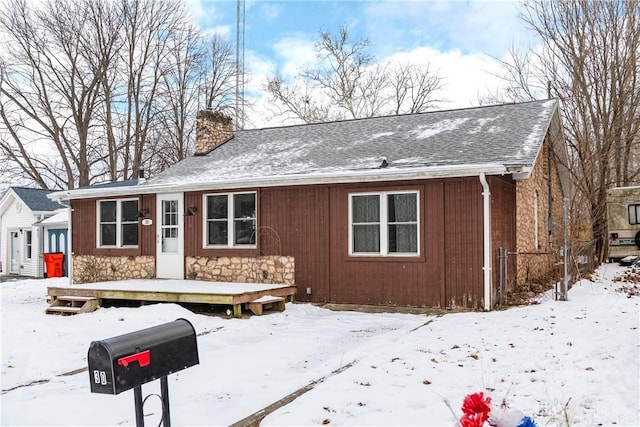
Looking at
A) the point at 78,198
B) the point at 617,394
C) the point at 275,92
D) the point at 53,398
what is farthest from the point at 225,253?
the point at 275,92

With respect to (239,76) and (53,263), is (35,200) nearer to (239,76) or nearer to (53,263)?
(53,263)

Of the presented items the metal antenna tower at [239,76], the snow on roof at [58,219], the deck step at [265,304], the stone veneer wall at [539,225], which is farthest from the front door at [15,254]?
the stone veneer wall at [539,225]

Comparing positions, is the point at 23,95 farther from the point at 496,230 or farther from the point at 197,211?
the point at 496,230

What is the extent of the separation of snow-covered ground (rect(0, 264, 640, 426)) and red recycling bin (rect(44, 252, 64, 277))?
11.6 metres

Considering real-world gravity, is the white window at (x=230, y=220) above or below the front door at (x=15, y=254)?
above

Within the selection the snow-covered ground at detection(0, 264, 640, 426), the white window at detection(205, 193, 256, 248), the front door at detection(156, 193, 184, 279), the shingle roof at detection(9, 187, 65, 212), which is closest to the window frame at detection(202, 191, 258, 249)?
the white window at detection(205, 193, 256, 248)

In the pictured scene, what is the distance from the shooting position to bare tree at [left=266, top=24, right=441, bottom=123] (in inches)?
1218

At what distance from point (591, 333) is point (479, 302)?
2.56 meters

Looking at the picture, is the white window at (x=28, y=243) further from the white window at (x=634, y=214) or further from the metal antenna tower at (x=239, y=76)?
the white window at (x=634, y=214)

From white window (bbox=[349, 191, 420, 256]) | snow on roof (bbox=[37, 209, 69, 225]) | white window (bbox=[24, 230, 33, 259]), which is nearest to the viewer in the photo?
white window (bbox=[349, 191, 420, 256])

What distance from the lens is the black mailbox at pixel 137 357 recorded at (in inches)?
111

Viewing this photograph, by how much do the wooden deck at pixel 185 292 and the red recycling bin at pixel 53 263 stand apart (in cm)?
978

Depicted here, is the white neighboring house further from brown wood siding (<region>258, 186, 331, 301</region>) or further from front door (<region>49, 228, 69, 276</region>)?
brown wood siding (<region>258, 186, 331, 301</region>)

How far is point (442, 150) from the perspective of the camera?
422 inches
